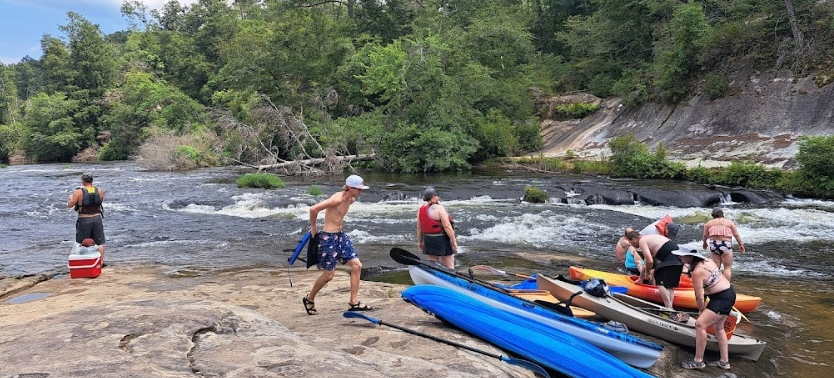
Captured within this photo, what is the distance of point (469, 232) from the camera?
13.7 m

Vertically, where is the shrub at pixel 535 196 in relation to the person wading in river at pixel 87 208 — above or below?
below

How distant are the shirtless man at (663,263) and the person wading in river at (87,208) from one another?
26.7 ft

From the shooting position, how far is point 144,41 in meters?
62.5

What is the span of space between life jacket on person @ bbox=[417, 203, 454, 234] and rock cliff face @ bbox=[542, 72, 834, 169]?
1652 cm

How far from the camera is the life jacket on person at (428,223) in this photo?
305 inches

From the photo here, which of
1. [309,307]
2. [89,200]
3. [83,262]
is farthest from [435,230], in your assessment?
[83,262]

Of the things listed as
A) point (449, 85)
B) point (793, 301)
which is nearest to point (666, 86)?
point (449, 85)

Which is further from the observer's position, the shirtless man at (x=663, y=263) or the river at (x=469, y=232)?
the river at (x=469, y=232)

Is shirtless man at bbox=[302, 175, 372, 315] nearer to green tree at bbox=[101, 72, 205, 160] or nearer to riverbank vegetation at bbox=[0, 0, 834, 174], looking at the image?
riverbank vegetation at bbox=[0, 0, 834, 174]

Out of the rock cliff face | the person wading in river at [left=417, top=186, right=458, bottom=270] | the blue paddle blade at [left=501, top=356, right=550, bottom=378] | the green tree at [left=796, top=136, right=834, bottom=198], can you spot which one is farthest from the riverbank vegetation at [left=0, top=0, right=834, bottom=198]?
the blue paddle blade at [left=501, top=356, right=550, bottom=378]

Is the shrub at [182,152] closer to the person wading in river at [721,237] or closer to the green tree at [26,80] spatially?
the person wading in river at [721,237]

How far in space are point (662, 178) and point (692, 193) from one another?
3.95 m

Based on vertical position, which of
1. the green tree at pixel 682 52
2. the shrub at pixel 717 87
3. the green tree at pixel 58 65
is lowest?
the shrub at pixel 717 87

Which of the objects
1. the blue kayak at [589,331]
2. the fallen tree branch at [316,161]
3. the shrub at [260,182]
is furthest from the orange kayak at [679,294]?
the fallen tree branch at [316,161]
